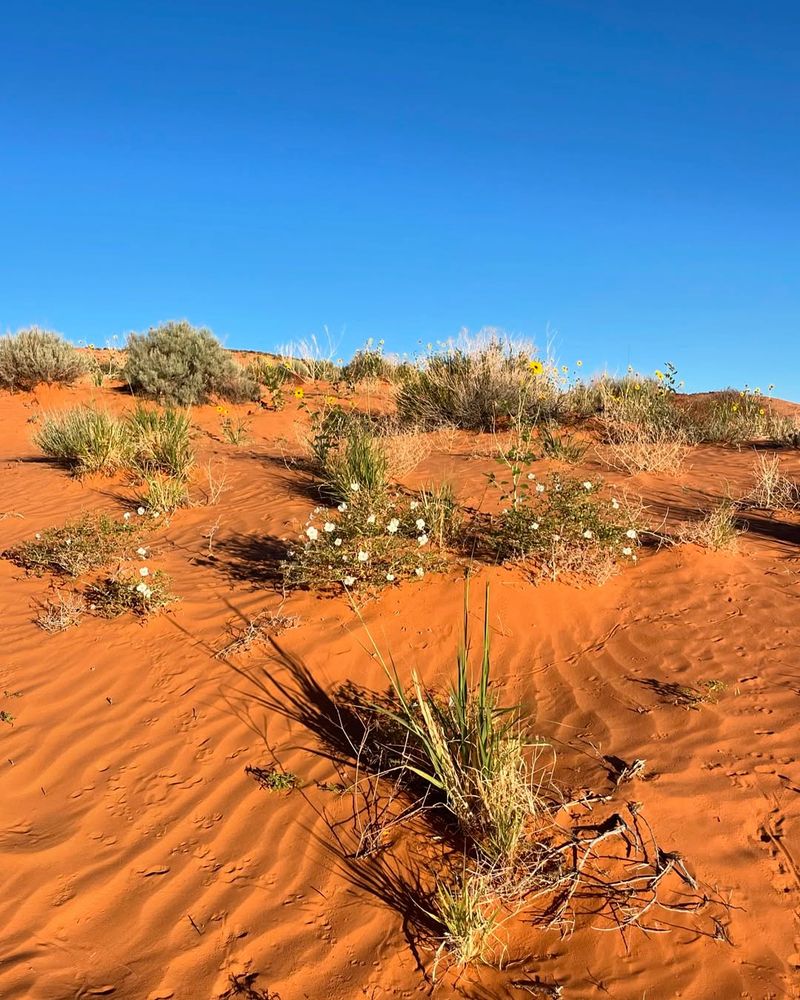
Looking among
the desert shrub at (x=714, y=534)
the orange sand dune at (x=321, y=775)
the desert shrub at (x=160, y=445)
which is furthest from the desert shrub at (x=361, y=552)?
the desert shrub at (x=160, y=445)

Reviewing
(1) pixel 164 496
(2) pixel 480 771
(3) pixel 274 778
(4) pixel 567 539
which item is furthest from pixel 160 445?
(2) pixel 480 771

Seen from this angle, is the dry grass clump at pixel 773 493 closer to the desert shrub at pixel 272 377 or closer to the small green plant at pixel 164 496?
the small green plant at pixel 164 496

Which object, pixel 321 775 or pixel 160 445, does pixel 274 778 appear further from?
pixel 160 445

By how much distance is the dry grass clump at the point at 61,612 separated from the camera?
15.5 ft

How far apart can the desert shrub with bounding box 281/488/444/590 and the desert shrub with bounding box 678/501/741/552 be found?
198 centimetres

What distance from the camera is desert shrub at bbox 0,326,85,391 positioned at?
13672 millimetres

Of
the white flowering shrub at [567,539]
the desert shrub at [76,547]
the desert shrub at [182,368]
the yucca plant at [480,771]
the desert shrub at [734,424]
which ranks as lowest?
the yucca plant at [480,771]

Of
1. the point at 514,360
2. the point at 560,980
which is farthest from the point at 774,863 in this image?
the point at 514,360

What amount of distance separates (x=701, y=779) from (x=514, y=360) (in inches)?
369

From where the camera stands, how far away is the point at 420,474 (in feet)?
24.7

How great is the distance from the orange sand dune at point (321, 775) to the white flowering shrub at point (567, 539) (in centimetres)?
17

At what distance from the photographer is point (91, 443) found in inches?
332

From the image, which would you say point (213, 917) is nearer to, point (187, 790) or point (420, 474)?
point (187, 790)

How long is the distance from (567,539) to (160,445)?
537 cm
